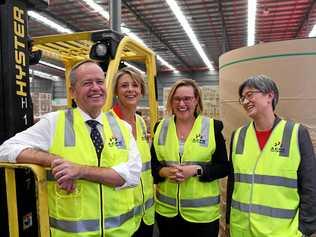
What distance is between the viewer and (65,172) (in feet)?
5.61

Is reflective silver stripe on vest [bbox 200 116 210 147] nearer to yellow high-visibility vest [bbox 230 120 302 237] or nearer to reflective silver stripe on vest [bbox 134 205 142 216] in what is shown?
yellow high-visibility vest [bbox 230 120 302 237]

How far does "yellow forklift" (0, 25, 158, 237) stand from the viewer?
180cm

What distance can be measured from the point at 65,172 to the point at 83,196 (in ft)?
0.75

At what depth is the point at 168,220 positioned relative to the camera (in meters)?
2.77

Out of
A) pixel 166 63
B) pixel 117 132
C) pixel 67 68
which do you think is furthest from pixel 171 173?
pixel 166 63

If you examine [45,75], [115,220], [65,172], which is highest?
[45,75]

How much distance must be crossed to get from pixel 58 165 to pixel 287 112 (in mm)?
1906

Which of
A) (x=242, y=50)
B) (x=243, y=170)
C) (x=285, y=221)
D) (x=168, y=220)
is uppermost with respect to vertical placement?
(x=242, y=50)

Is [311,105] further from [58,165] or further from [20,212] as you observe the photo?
[20,212]

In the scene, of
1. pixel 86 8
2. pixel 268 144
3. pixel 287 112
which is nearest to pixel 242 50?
pixel 287 112

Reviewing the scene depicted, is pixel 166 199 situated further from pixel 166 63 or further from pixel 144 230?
pixel 166 63

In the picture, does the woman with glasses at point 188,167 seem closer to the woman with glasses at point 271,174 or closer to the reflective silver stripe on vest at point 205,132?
the reflective silver stripe on vest at point 205,132

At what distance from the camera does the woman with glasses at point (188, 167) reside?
268 centimetres

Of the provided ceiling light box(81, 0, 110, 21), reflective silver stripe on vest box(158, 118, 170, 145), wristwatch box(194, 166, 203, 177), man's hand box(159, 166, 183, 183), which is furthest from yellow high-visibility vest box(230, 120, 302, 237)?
ceiling light box(81, 0, 110, 21)
